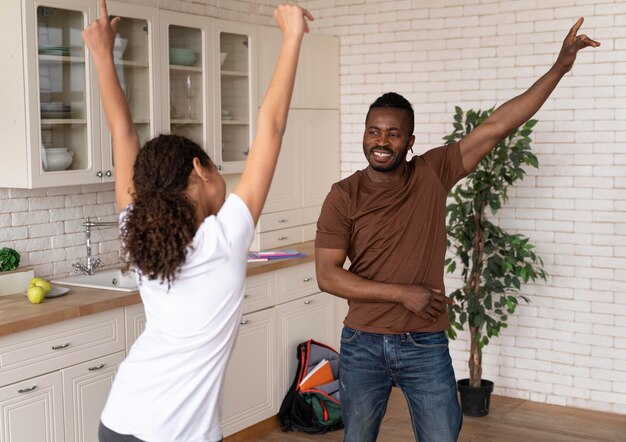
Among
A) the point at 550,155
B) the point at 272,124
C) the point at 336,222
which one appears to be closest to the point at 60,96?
the point at 336,222

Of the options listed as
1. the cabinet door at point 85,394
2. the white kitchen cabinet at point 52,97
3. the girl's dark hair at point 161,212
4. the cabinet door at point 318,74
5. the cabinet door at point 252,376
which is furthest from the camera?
the cabinet door at point 318,74

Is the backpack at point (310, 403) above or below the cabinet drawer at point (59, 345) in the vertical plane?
below

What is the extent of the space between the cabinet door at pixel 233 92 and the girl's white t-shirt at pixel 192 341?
3.02m

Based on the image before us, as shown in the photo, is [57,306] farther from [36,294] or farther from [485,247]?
[485,247]

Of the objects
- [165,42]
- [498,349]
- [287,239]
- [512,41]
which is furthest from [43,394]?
[512,41]

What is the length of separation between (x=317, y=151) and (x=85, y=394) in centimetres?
248

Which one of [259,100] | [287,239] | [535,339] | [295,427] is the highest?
[259,100]

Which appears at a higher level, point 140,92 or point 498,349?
point 140,92

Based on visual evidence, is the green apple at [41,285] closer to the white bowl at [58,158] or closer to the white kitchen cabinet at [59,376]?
the white kitchen cabinet at [59,376]

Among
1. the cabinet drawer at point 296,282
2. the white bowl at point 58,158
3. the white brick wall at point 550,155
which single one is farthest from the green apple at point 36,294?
the cabinet drawer at point 296,282

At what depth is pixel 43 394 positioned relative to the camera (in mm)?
3438

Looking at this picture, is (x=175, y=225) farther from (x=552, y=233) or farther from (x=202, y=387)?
(x=552, y=233)

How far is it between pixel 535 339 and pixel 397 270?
2.76 m

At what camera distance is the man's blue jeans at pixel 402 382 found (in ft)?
8.77
